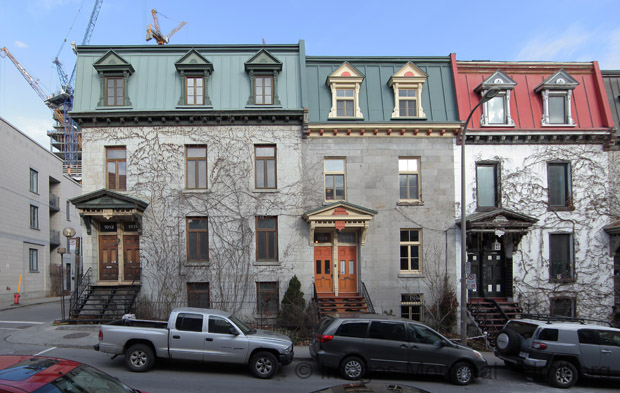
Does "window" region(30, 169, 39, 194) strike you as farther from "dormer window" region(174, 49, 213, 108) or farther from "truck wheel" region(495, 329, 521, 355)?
Answer: "truck wheel" region(495, 329, 521, 355)

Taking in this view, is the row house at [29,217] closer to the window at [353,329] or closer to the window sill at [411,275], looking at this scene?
the window sill at [411,275]

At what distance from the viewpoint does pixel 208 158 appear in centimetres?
1792

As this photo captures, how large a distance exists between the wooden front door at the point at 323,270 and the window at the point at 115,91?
10575 millimetres

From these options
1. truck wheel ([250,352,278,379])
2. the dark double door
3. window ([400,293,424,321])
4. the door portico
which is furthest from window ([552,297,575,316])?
truck wheel ([250,352,278,379])

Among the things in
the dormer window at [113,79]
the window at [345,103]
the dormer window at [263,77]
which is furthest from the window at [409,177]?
the dormer window at [113,79]

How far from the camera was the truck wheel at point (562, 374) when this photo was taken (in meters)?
11.1

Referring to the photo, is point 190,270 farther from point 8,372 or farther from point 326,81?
point 8,372

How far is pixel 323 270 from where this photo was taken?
18.3 m

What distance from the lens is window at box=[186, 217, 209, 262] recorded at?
1786cm

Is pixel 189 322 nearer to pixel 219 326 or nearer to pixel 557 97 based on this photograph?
pixel 219 326

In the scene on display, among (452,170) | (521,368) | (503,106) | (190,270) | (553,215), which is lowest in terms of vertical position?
(521,368)

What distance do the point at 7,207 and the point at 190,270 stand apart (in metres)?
18.4

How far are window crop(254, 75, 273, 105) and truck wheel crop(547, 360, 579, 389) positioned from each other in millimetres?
13872

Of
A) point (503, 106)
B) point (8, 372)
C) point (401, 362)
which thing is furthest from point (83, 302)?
point (503, 106)
